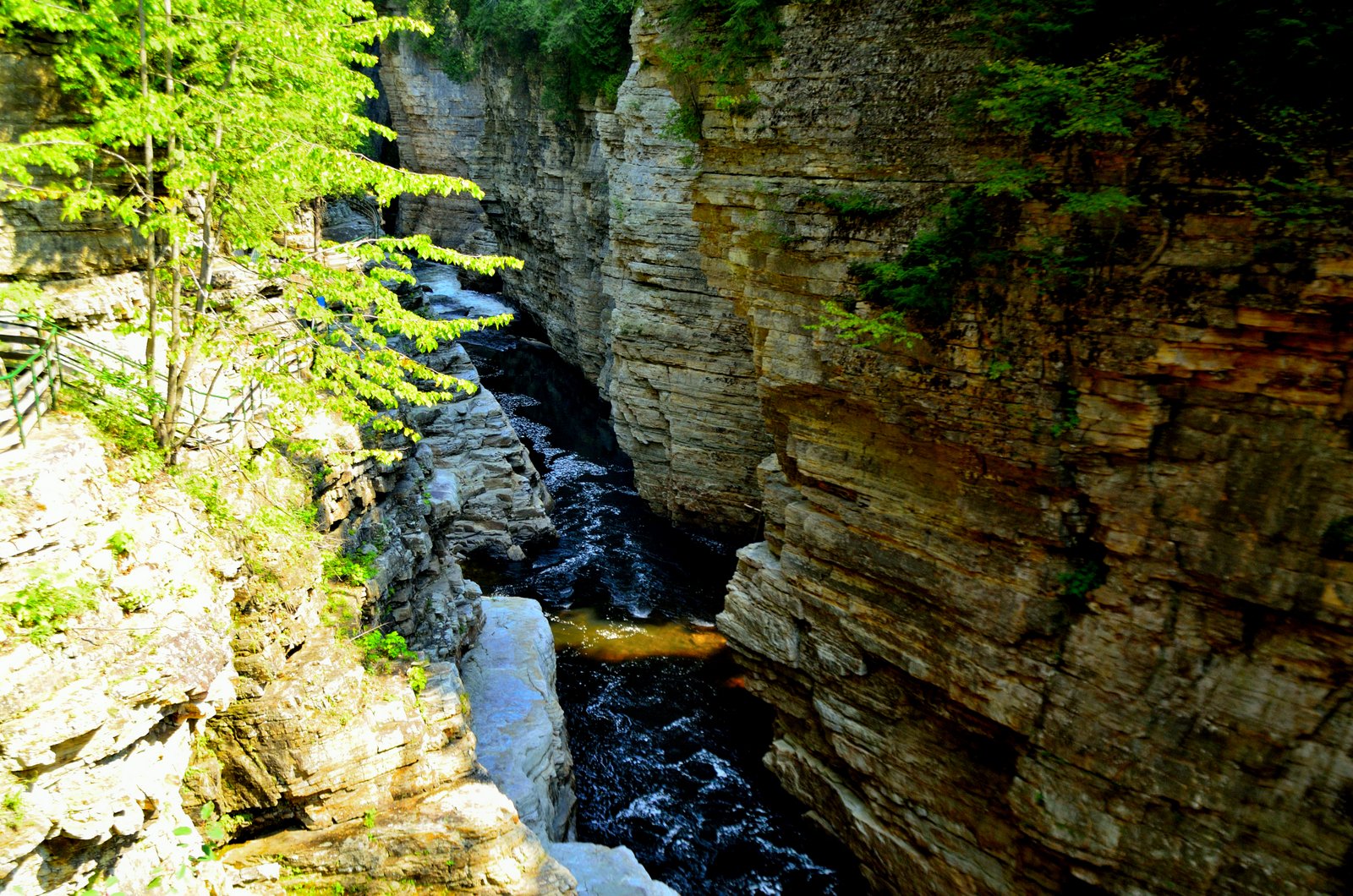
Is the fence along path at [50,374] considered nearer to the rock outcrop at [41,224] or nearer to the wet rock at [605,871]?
the rock outcrop at [41,224]

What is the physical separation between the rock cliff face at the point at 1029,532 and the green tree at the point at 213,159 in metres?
5.80

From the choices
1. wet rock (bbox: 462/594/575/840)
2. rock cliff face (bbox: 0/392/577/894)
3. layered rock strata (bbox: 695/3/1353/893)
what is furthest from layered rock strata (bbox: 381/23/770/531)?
rock cliff face (bbox: 0/392/577/894)

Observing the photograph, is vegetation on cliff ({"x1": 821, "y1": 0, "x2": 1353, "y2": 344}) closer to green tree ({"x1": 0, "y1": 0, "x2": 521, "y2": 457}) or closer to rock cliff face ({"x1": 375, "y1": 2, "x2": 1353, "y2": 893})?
rock cliff face ({"x1": 375, "y1": 2, "x2": 1353, "y2": 893})

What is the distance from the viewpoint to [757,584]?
13.9 metres

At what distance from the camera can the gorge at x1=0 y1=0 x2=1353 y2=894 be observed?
810cm

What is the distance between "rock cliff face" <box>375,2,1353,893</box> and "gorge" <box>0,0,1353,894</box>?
0.04 m

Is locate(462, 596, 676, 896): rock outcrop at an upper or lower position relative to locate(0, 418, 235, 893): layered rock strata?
lower

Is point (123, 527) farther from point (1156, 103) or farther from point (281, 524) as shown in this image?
point (1156, 103)

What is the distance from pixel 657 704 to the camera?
52.9 feet

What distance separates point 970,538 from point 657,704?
797 centimetres

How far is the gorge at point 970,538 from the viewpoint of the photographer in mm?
8102

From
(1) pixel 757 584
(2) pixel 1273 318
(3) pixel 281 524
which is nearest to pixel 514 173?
(1) pixel 757 584

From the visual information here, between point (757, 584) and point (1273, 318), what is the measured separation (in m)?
8.37

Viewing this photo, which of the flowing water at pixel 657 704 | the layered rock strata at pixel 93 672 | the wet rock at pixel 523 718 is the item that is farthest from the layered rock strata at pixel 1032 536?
the layered rock strata at pixel 93 672
